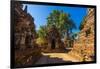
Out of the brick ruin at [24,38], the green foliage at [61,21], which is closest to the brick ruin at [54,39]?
the green foliage at [61,21]

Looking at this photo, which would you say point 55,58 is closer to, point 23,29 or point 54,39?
point 54,39

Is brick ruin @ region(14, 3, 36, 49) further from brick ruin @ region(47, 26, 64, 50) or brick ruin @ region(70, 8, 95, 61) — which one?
brick ruin @ region(70, 8, 95, 61)

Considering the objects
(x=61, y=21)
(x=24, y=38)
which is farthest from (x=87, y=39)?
(x=24, y=38)

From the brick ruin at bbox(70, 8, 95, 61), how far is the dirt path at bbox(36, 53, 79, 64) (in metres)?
0.15

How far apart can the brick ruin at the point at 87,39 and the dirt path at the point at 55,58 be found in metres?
0.15

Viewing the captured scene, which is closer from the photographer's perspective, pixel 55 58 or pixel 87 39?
pixel 55 58

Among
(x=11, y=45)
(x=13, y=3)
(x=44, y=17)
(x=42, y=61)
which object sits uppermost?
(x=13, y=3)

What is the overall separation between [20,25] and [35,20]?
20cm

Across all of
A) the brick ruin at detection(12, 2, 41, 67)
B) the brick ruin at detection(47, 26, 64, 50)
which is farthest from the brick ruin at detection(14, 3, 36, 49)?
the brick ruin at detection(47, 26, 64, 50)

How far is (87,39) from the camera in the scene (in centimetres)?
274

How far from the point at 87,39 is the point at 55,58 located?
0.50 metres

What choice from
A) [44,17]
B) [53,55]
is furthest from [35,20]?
[53,55]

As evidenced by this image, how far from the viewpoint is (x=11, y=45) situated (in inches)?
95.3
